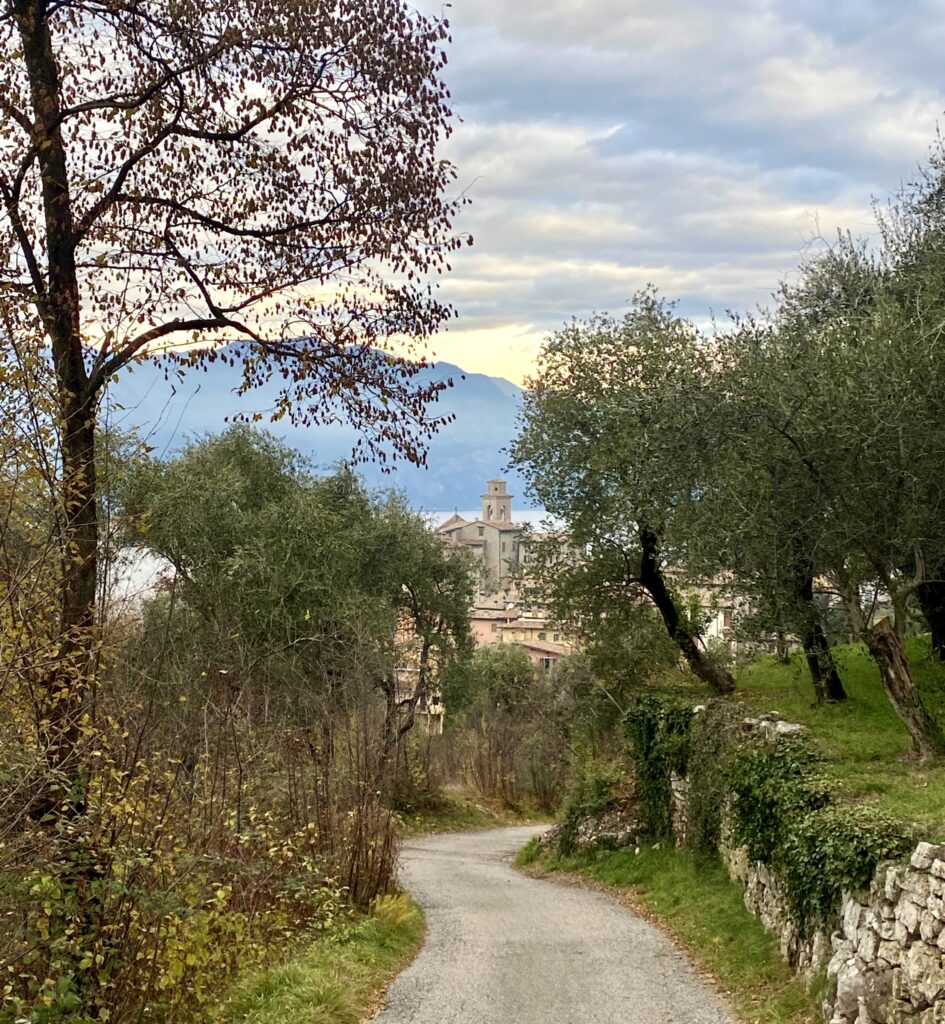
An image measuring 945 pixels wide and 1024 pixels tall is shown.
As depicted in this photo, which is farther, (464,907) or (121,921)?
(464,907)

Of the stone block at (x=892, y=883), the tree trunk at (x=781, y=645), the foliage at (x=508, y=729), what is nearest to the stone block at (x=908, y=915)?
the stone block at (x=892, y=883)

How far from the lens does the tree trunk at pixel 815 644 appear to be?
15.4 metres

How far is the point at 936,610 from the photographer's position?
1767 centimetres

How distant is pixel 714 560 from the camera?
1578cm

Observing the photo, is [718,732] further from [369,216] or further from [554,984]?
[369,216]

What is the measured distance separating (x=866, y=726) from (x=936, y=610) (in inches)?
136

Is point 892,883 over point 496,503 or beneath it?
beneath

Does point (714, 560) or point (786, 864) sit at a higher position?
point (714, 560)

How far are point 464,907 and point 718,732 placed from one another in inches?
219

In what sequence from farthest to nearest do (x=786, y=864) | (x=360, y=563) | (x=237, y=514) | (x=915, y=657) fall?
(x=360, y=563)
(x=237, y=514)
(x=915, y=657)
(x=786, y=864)

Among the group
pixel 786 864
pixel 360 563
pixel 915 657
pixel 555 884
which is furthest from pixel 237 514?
pixel 786 864

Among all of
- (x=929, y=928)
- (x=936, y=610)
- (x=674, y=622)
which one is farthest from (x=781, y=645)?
(x=929, y=928)

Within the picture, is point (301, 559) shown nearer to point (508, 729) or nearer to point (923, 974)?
point (508, 729)

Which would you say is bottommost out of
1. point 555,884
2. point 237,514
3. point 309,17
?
point 555,884
